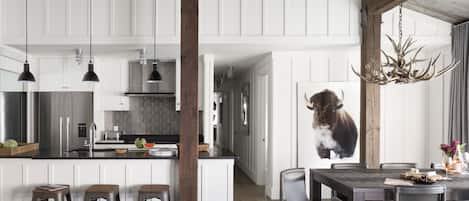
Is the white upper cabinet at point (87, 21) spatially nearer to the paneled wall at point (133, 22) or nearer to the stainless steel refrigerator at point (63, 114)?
the paneled wall at point (133, 22)

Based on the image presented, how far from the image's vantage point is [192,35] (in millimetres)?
4938

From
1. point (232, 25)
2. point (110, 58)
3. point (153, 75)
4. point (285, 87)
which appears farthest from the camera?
point (110, 58)

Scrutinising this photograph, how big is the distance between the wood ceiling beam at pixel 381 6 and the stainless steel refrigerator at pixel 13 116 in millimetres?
5687

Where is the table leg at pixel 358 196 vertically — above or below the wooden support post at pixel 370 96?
below

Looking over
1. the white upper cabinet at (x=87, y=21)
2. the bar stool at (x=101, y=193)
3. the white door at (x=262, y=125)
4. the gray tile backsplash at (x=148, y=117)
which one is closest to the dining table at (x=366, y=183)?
the bar stool at (x=101, y=193)

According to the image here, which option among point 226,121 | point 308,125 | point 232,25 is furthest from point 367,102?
point 226,121

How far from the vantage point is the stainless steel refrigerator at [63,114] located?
24.2 feet

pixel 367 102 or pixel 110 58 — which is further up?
pixel 110 58

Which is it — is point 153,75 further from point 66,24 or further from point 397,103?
point 397,103

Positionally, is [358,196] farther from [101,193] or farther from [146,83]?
[146,83]

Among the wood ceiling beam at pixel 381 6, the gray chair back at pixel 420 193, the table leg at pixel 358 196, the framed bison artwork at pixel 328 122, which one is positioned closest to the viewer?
the gray chair back at pixel 420 193

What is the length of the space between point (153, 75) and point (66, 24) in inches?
60.0

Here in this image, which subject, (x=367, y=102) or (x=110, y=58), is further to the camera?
(x=110, y=58)

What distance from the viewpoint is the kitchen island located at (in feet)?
16.2
